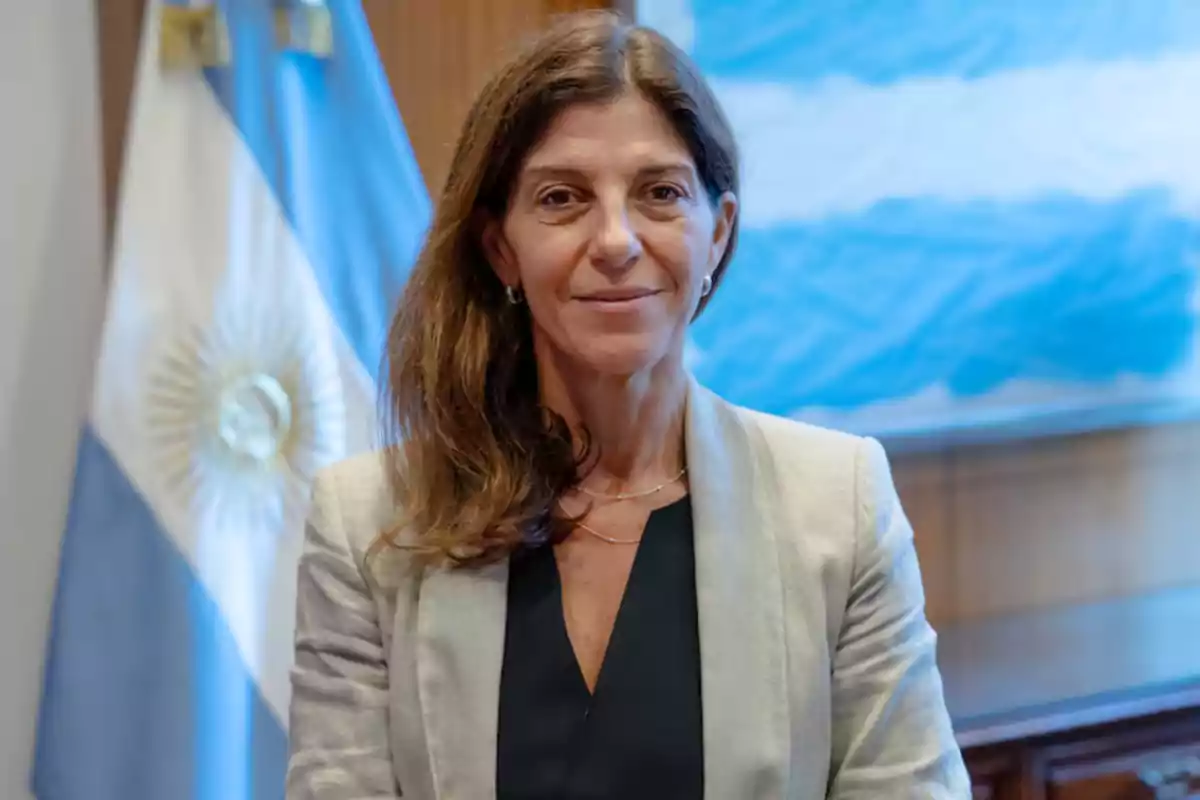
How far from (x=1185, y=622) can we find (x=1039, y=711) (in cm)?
52

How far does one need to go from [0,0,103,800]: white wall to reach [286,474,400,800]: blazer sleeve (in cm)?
67

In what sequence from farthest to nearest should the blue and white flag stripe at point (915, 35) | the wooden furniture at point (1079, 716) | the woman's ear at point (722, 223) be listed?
1. the blue and white flag stripe at point (915, 35)
2. the wooden furniture at point (1079, 716)
3. the woman's ear at point (722, 223)

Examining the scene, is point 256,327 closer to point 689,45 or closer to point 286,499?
point 286,499

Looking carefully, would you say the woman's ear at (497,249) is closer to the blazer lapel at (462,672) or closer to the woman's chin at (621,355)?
the woman's chin at (621,355)

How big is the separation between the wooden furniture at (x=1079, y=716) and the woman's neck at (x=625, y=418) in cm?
69

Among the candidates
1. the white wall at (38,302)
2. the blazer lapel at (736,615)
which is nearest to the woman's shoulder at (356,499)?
the blazer lapel at (736,615)

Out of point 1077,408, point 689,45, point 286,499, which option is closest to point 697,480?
Answer: point 286,499

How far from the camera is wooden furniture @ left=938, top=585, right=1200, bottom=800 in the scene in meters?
1.64

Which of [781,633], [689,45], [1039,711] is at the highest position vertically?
[689,45]

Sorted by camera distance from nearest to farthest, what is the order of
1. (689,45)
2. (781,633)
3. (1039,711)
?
(781,633) → (1039,711) → (689,45)

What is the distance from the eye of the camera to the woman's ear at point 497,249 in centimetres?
109

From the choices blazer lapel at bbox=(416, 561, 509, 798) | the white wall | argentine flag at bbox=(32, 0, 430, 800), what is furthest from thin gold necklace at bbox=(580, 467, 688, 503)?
the white wall

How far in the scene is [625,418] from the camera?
114 cm

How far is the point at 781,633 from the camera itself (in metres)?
1.06
